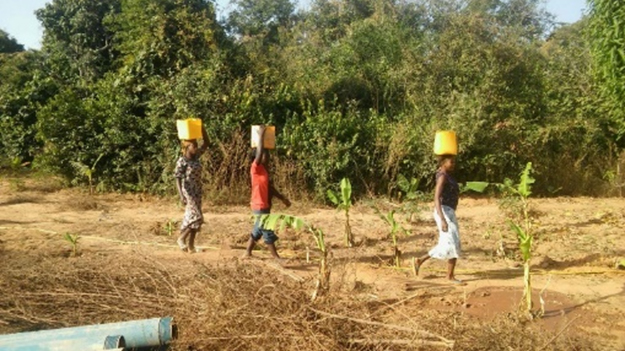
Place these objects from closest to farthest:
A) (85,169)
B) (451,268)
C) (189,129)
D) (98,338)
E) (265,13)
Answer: (98,338)
(451,268)
(189,129)
(85,169)
(265,13)

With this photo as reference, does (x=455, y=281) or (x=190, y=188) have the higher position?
(x=190, y=188)

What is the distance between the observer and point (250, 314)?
4.16 m

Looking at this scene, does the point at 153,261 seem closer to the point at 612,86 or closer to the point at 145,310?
the point at 145,310

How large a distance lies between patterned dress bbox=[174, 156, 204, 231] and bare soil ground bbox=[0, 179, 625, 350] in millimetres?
481

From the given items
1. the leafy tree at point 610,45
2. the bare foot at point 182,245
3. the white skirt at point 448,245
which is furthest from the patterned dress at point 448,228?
the leafy tree at point 610,45

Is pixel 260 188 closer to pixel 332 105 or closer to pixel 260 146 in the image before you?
pixel 260 146

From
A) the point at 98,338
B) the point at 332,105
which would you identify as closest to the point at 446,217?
the point at 98,338

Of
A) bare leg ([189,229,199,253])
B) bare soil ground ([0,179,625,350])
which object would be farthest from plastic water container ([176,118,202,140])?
bare soil ground ([0,179,625,350])

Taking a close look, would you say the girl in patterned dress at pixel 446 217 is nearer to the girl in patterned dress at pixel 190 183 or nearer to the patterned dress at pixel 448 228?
the patterned dress at pixel 448 228

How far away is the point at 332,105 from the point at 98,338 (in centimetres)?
1192

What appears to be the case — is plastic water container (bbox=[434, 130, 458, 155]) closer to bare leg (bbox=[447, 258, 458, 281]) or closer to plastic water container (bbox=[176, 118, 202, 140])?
bare leg (bbox=[447, 258, 458, 281])

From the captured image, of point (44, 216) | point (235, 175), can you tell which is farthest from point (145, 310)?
point (235, 175)

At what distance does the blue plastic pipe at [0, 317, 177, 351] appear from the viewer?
12.5 feet

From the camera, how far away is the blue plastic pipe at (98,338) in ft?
12.5
